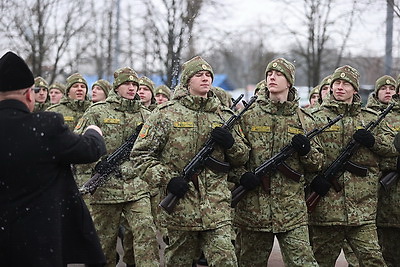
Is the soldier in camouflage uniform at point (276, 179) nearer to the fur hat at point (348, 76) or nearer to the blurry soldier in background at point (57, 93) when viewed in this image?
the fur hat at point (348, 76)

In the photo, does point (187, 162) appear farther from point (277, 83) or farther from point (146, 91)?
point (146, 91)

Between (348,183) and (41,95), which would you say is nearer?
(348,183)

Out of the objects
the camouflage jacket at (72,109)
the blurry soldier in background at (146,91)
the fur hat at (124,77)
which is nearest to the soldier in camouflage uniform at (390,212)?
the fur hat at (124,77)

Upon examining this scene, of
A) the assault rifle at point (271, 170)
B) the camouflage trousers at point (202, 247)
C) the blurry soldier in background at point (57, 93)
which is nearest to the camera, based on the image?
the camouflage trousers at point (202, 247)

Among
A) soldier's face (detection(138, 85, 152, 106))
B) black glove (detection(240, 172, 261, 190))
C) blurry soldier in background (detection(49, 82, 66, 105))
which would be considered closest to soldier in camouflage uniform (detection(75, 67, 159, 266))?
black glove (detection(240, 172, 261, 190))

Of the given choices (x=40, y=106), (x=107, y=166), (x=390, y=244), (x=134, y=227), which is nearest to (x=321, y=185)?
(x=390, y=244)

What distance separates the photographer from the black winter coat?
168 inches

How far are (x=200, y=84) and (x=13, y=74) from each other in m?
2.31

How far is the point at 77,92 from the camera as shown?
34.8 feet

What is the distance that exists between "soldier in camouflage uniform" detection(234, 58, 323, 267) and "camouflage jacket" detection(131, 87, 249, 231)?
309mm

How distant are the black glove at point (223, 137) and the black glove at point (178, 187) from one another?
506 millimetres

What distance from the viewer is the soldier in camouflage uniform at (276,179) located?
6430 mm

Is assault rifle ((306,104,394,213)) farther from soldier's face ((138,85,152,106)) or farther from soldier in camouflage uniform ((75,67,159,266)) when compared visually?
soldier's face ((138,85,152,106))

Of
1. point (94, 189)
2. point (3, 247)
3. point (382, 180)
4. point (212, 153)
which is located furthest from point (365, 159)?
point (3, 247)
